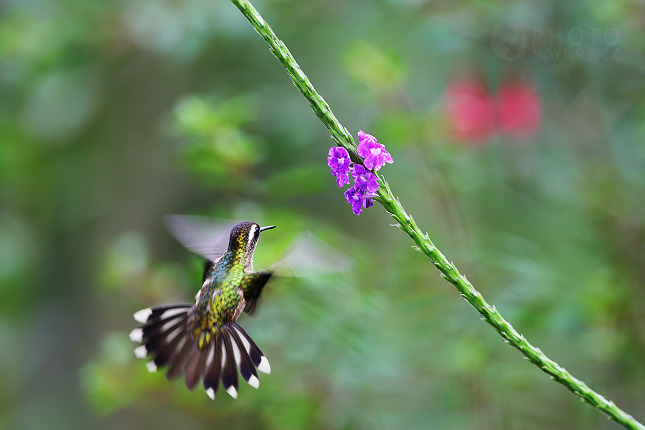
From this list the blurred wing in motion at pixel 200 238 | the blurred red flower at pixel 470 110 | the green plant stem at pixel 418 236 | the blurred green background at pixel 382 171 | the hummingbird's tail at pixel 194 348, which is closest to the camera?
the green plant stem at pixel 418 236

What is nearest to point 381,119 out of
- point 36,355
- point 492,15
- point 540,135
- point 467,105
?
point 467,105

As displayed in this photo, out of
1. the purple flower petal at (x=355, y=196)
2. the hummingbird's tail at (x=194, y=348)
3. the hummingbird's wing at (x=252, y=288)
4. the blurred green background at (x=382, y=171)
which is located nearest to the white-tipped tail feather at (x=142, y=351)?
the hummingbird's tail at (x=194, y=348)

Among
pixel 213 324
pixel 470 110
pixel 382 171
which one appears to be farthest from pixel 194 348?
pixel 470 110

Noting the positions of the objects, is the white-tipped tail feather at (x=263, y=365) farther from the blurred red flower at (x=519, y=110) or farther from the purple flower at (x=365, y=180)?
the blurred red flower at (x=519, y=110)

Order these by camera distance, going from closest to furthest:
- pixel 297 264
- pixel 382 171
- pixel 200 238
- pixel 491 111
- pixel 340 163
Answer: pixel 340 163, pixel 297 264, pixel 200 238, pixel 382 171, pixel 491 111

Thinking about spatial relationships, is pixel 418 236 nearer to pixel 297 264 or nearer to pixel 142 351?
pixel 297 264

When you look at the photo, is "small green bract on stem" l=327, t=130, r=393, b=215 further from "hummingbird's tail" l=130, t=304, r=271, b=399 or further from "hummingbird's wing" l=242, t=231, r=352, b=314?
"hummingbird's tail" l=130, t=304, r=271, b=399

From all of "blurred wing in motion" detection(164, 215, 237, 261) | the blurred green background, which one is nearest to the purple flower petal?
"blurred wing in motion" detection(164, 215, 237, 261)
